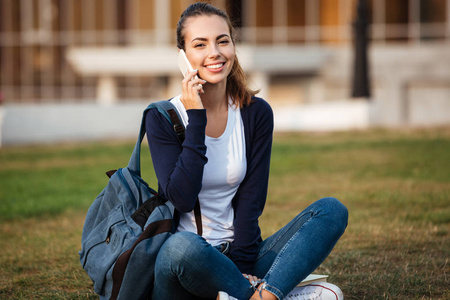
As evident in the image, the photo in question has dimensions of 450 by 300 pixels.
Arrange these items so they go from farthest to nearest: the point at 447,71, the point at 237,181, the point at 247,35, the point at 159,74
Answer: the point at 247,35, the point at 159,74, the point at 447,71, the point at 237,181

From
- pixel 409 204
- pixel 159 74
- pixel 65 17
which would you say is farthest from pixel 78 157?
pixel 65 17

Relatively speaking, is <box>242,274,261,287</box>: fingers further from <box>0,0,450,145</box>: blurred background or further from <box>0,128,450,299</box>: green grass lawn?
<box>0,0,450,145</box>: blurred background

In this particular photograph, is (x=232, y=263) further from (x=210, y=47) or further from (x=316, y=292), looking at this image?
(x=210, y=47)

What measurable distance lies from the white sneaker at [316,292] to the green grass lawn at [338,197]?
58 cm

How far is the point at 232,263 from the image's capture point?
11.0 ft

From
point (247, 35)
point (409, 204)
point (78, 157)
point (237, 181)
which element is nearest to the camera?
point (237, 181)

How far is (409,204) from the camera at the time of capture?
290 inches

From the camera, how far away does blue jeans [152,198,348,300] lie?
10.6 ft

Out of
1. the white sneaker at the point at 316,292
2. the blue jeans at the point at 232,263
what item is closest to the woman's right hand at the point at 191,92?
the blue jeans at the point at 232,263

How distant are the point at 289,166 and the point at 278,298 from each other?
838 cm

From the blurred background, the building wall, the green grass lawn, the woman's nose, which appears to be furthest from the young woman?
the building wall

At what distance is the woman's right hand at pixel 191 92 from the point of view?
11.7 feet

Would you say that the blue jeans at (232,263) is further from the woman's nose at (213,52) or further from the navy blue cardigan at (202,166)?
the woman's nose at (213,52)

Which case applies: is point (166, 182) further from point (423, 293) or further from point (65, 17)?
point (65, 17)
